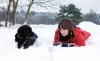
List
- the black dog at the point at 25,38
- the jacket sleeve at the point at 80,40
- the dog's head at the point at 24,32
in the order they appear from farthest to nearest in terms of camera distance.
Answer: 1. the dog's head at the point at 24,32
2. the black dog at the point at 25,38
3. the jacket sleeve at the point at 80,40

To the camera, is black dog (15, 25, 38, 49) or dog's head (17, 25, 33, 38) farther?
dog's head (17, 25, 33, 38)

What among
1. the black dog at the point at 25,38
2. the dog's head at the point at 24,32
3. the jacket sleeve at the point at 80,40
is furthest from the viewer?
the dog's head at the point at 24,32

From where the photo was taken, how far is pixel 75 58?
104 inches

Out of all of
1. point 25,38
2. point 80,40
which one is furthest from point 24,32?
point 80,40

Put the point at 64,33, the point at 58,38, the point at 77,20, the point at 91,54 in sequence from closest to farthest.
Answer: the point at 91,54
the point at 64,33
the point at 58,38
the point at 77,20

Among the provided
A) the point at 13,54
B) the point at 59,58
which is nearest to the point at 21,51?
the point at 13,54

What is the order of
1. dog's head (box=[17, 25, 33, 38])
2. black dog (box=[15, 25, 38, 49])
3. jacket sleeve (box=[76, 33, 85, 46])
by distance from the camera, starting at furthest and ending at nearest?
dog's head (box=[17, 25, 33, 38])
black dog (box=[15, 25, 38, 49])
jacket sleeve (box=[76, 33, 85, 46])

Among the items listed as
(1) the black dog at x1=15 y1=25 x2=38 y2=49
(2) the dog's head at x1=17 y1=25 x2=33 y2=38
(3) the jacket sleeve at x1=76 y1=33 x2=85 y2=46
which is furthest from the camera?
(2) the dog's head at x1=17 y1=25 x2=33 y2=38

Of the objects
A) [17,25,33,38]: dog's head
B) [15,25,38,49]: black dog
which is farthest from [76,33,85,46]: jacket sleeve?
[17,25,33,38]: dog's head

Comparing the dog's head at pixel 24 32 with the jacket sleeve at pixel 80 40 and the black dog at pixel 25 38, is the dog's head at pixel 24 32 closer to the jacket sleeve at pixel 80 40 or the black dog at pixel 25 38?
the black dog at pixel 25 38

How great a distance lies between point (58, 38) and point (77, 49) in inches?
38.0

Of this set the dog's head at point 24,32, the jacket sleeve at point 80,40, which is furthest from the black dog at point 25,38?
the jacket sleeve at point 80,40

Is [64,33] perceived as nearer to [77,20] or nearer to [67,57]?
[67,57]

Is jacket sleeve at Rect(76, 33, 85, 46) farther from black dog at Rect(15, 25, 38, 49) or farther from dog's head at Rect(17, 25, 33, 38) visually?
dog's head at Rect(17, 25, 33, 38)
